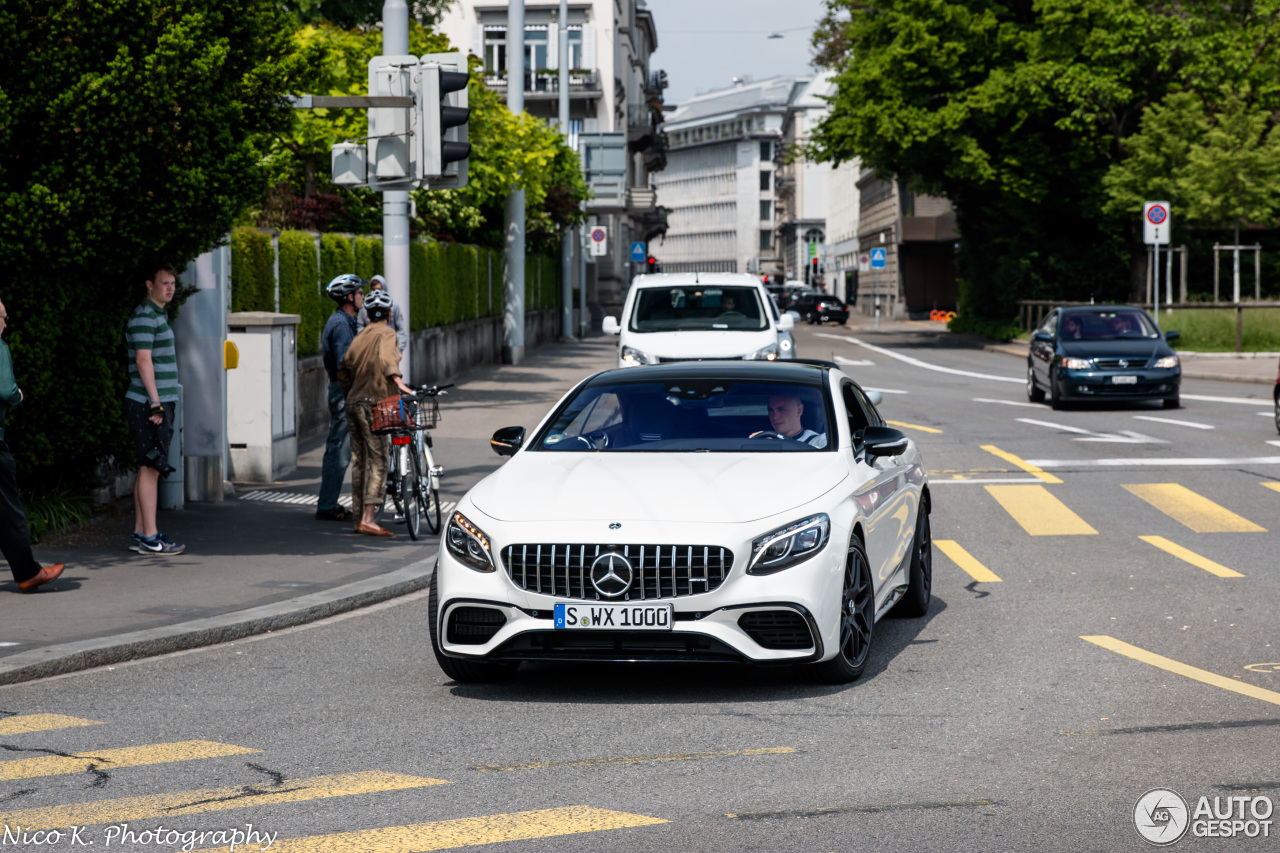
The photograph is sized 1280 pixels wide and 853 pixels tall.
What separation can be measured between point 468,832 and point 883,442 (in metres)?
3.44

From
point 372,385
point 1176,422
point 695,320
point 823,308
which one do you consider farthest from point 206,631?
point 823,308

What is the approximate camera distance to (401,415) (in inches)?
452

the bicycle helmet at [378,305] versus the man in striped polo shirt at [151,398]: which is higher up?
the bicycle helmet at [378,305]

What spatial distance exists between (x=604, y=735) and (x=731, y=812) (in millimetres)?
1146

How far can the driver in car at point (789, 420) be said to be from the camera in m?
7.70

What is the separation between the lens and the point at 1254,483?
14633 millimetres

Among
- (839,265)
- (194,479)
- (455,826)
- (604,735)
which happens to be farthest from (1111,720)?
(839,265)

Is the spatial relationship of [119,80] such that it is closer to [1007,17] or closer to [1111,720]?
[1111,720]

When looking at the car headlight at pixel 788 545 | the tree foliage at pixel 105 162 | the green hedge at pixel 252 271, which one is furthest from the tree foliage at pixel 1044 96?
the car headlight at pixel 788 545

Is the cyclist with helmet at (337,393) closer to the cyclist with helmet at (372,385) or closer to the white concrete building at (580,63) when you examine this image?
the cyclist with helmet at (372,385)

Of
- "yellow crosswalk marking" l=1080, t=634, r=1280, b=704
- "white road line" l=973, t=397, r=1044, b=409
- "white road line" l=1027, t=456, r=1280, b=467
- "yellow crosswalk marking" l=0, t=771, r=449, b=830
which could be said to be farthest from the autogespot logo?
"white road line" l=973, t=397, r=1044, b=409

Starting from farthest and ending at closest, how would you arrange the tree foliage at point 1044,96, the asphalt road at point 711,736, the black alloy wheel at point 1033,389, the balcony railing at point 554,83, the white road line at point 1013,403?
1. the balcony railing at point 554,83
2. the tree foliage at point 1044,96
3. the black alloy wheel at point 1033,389
4. the white road line at point 1013,403
5. the asphalt road at point 711,736

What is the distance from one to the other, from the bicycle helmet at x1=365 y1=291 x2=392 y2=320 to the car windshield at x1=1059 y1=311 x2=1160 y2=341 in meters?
14.7

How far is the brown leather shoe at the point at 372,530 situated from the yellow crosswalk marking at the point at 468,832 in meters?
6.78
